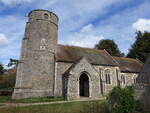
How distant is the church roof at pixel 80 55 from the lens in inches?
957

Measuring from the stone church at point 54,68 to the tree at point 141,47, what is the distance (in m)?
14.1

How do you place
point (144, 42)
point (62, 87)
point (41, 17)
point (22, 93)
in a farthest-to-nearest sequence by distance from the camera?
point (144, 42), point (41, 17), point (62, 87), point (22, 93)

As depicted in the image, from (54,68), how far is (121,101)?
1545 cm

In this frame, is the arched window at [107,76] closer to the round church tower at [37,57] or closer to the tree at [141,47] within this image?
the round church tower at [37,57]

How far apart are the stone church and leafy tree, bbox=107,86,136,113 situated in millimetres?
10693

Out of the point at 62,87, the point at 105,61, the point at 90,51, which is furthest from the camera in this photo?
the point at 90,51

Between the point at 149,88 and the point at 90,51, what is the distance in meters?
18.2

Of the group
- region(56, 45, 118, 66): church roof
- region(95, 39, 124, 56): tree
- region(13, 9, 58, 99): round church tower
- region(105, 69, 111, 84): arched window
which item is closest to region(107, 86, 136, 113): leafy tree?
region(13, 9, 58, 99): round church tower

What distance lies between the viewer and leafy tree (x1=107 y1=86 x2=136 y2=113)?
894 centimetres

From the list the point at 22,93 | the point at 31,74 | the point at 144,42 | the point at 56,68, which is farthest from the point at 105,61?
the point at 144,42

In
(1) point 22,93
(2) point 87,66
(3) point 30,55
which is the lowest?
(1) point 22,93

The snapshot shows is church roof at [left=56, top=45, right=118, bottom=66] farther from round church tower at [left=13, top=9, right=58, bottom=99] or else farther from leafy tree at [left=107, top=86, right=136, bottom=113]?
leafy tree at [left=107, top=86, right=136, bottom=113]

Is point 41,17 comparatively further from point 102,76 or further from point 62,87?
point 102,76

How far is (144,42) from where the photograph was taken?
130ft
